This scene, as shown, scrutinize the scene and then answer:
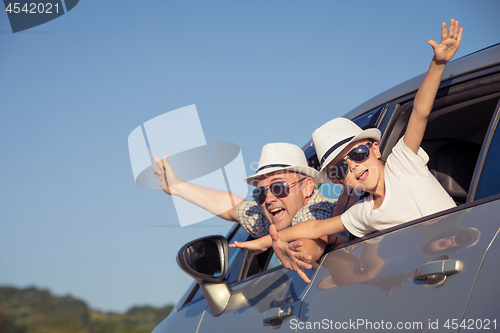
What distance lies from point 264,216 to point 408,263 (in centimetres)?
192

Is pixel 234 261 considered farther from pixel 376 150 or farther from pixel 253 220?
pixel 376 150

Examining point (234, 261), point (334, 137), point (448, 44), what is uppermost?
point (448, 44)

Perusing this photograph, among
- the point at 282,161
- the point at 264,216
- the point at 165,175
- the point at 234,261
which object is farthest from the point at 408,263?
the point at 165,175

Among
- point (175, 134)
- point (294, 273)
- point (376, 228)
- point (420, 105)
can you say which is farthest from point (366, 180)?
point (175, 134)

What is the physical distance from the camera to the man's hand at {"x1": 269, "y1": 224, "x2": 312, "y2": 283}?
85.1 inches

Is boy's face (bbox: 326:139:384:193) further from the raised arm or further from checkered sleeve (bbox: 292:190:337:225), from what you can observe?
the raised arm

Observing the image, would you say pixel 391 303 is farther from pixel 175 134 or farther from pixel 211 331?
pixel 175 134

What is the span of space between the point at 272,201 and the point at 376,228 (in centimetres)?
122

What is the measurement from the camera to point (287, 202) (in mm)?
3326

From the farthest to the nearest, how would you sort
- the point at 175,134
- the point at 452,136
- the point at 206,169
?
the point at 206,169, the point at 175,134, the point at 452,136

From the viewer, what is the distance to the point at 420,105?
2086 mm

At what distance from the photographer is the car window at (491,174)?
1694mm

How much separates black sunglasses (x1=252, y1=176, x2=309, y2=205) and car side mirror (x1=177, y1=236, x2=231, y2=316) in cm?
49

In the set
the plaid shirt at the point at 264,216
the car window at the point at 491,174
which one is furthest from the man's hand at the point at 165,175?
the car window at the point at 491,174
